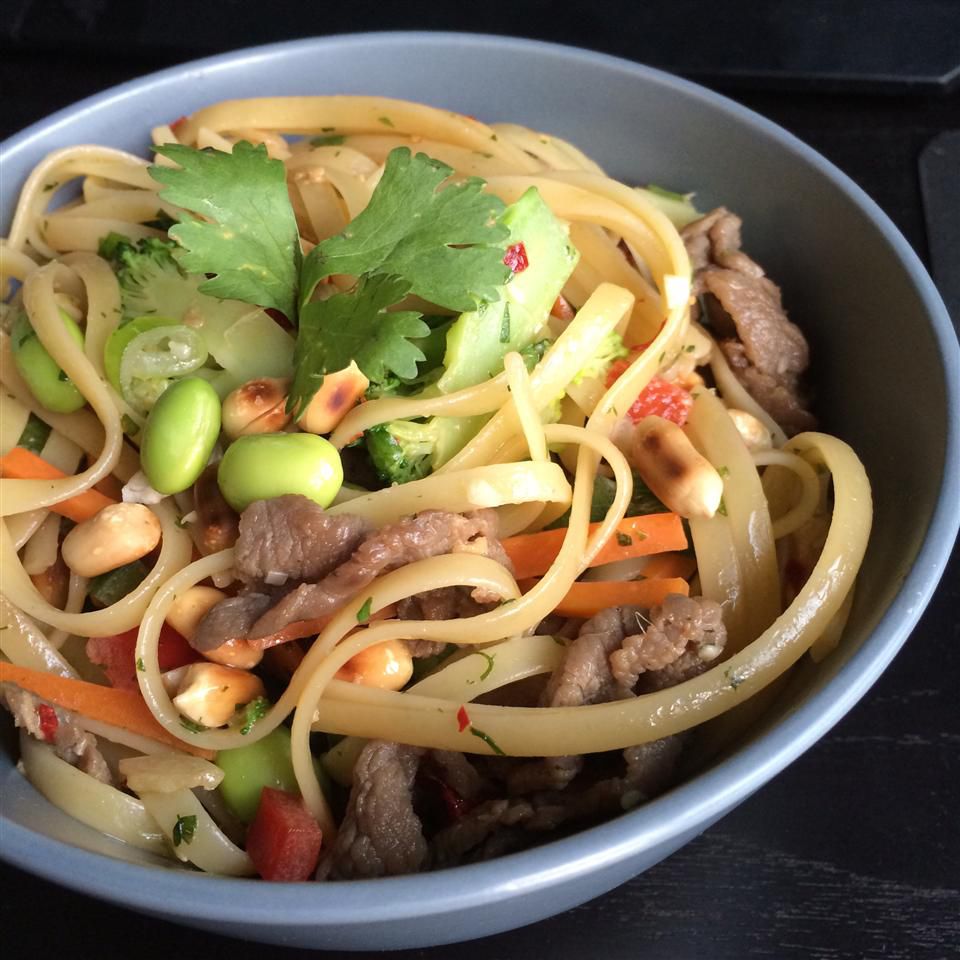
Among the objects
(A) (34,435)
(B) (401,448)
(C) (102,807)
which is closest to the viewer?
(C) (102,807)

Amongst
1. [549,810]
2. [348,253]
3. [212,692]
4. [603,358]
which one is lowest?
[549,810]

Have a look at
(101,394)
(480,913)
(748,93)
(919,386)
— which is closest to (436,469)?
(101,394)

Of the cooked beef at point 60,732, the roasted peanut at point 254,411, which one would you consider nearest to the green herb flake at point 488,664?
the roasted peanut at point 254,411

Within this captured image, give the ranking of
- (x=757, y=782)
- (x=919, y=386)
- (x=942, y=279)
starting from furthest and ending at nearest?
1. (x=942, y=279)
2. (x=919, y=386)
3. (x=757, y=782)

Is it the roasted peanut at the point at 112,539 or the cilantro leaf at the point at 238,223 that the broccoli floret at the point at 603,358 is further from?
the roasted peanut at the point at 112,539

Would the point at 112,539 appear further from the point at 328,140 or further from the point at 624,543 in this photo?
the point at 328,140

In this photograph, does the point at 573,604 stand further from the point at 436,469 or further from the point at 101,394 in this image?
the point at 101,394

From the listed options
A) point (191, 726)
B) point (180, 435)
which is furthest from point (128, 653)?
point (180, 435)
